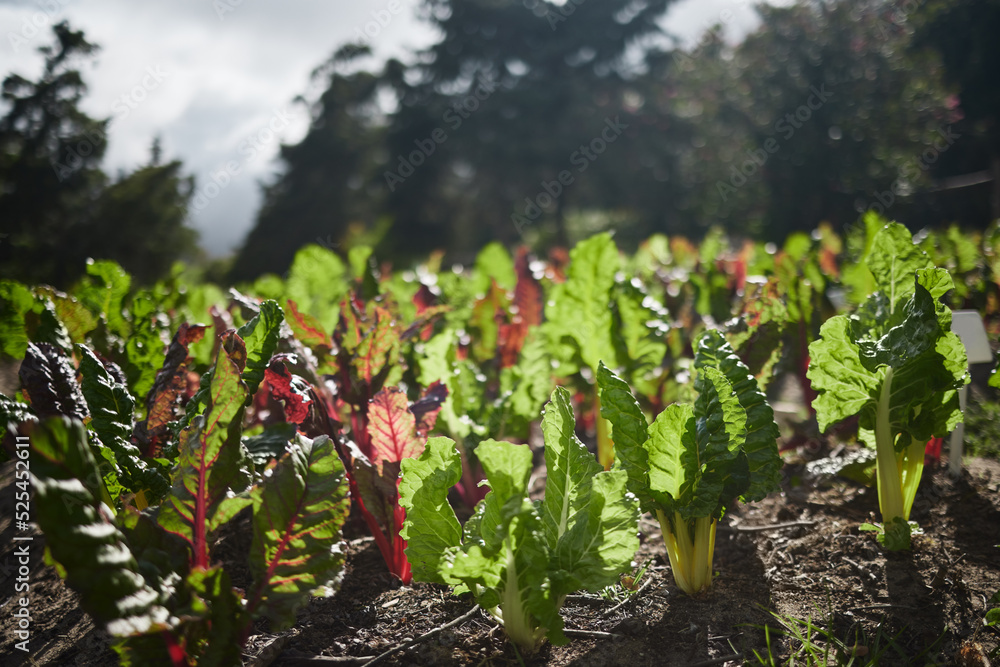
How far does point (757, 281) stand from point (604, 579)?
56.5 inches

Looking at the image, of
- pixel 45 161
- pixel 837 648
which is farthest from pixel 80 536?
pixel 45 161

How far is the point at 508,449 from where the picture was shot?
45.3 inches

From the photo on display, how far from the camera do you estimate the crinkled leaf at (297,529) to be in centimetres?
108

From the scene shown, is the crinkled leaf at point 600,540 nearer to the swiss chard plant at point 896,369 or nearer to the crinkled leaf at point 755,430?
the crinkled leaf at point 755,430

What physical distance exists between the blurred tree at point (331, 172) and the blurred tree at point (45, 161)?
52.4 ft

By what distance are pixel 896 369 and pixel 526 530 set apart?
1027mm

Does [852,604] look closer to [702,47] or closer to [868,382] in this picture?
[868,382]

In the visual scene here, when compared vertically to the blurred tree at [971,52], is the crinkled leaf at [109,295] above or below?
below

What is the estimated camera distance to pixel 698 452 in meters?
1.32

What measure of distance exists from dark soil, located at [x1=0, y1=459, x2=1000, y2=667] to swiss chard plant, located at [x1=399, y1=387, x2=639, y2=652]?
0.19 metres

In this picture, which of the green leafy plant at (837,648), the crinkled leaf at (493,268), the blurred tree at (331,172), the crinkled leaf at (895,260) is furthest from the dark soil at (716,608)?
the blurred tree at (331,172)

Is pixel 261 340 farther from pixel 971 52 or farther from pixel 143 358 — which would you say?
pixel 971 52

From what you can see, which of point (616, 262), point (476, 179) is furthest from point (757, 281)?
point (476, 179)

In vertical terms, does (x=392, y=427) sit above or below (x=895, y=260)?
below
